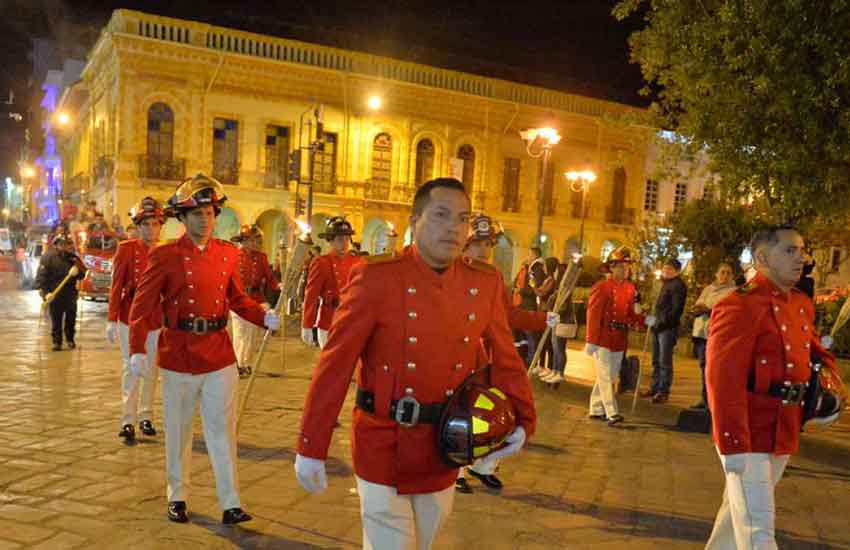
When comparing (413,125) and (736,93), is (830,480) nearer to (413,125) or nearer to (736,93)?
(736,93)

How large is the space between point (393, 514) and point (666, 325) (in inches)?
318

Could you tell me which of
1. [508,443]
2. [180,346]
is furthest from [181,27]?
[508,443]

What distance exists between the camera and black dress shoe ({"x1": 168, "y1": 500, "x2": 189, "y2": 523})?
16.5 ft

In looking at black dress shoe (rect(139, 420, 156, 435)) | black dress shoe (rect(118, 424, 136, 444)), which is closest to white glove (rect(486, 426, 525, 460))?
black dress shoe (rect(118, 424, 136, 444))

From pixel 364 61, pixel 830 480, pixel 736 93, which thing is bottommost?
pixel 830 480

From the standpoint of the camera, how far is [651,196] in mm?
39906

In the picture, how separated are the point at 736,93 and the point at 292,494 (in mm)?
8291

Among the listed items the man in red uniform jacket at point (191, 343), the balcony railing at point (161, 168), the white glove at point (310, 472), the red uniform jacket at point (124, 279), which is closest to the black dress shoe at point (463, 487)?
the man in red uniform jacket at point (191, 343)

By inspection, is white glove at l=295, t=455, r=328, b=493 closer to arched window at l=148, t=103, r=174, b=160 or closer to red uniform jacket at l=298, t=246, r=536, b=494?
red uniform jacket at l=298, t=246, r=536, b=494

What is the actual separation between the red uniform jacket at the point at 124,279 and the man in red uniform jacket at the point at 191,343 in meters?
2.65

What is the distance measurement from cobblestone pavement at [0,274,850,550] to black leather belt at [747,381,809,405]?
1.74 m

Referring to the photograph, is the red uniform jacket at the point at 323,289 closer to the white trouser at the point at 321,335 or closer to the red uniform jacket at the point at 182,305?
the white trouser at the point at 321,335

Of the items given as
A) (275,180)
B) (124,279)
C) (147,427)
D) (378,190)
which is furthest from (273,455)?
(378,190)

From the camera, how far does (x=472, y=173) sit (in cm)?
3469
